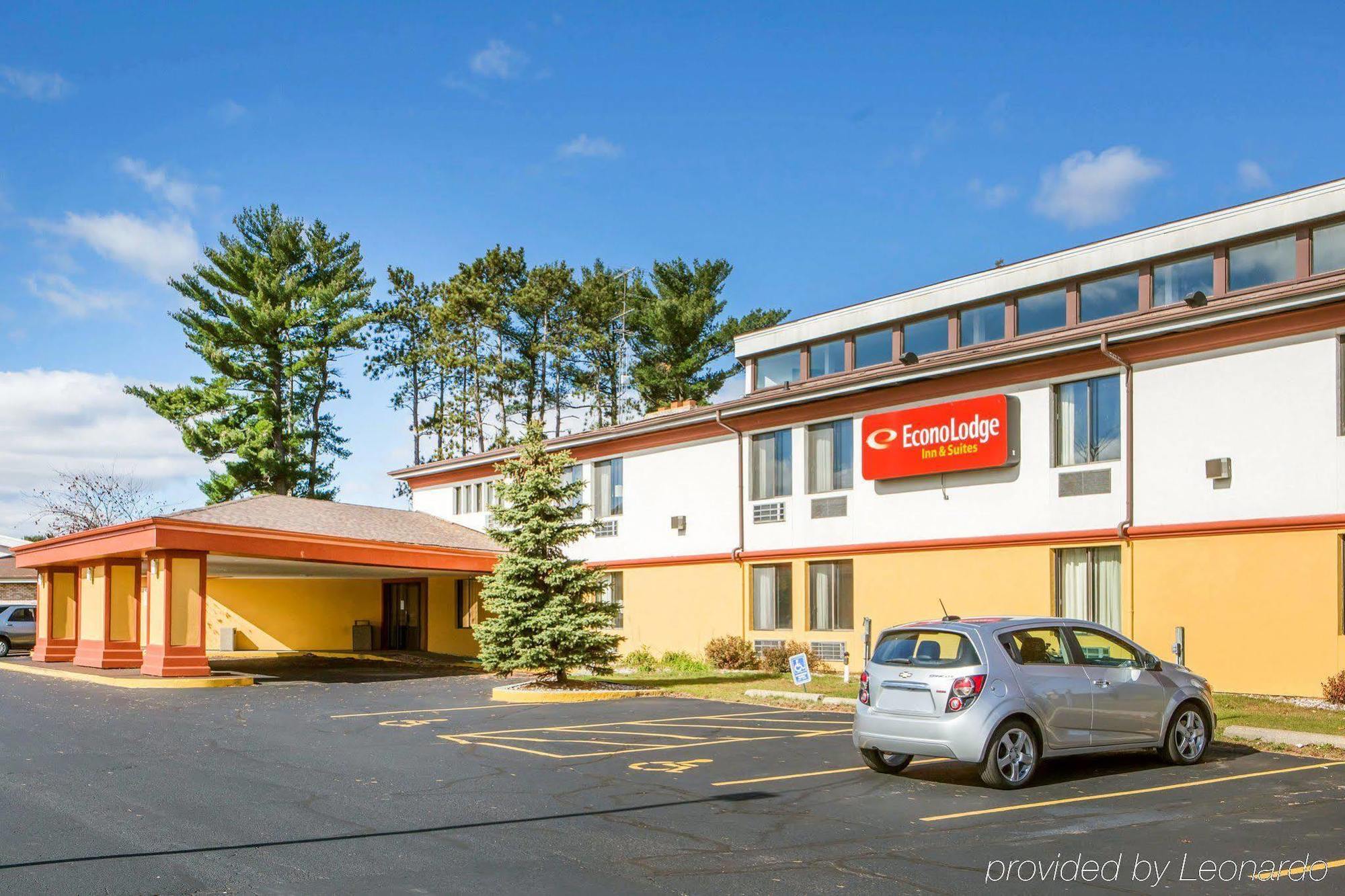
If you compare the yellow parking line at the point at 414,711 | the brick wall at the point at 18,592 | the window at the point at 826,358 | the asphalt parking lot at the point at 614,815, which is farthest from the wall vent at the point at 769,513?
the brick wall at the point at 18,592

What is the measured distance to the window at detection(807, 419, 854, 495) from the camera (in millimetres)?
26906

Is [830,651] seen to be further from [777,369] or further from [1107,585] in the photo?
[777,369]

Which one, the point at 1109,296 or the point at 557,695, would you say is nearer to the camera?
the point at 557,695

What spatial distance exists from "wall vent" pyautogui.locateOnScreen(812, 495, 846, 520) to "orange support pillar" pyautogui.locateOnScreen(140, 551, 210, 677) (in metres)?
13.8

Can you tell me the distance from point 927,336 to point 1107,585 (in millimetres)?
8120

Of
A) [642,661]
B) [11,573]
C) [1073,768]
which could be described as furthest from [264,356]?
[1073,768]

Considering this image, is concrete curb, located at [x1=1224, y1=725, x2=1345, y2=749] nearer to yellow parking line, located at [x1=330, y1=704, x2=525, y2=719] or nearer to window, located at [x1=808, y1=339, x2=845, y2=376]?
yellow parking line, located at [x1=330, y1=704, x2=525, y2=719]

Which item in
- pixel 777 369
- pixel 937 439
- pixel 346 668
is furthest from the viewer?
pixel 346 668

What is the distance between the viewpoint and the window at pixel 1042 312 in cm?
2536

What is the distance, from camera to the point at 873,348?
28859 mm

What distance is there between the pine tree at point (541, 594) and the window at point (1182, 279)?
1231cm

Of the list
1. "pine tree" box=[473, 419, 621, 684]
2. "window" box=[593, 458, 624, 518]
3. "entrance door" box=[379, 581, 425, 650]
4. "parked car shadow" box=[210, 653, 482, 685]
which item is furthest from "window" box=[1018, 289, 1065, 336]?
"entrance door" box=[379, 581, 425, 650]

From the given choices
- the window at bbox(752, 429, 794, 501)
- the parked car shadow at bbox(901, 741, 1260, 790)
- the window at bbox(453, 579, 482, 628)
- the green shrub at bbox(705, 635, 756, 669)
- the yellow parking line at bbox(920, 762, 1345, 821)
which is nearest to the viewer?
the yellow parking line at bbox(920, 762, 1345, 821)

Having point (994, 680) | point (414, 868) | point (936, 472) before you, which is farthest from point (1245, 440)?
point (414, 868)
